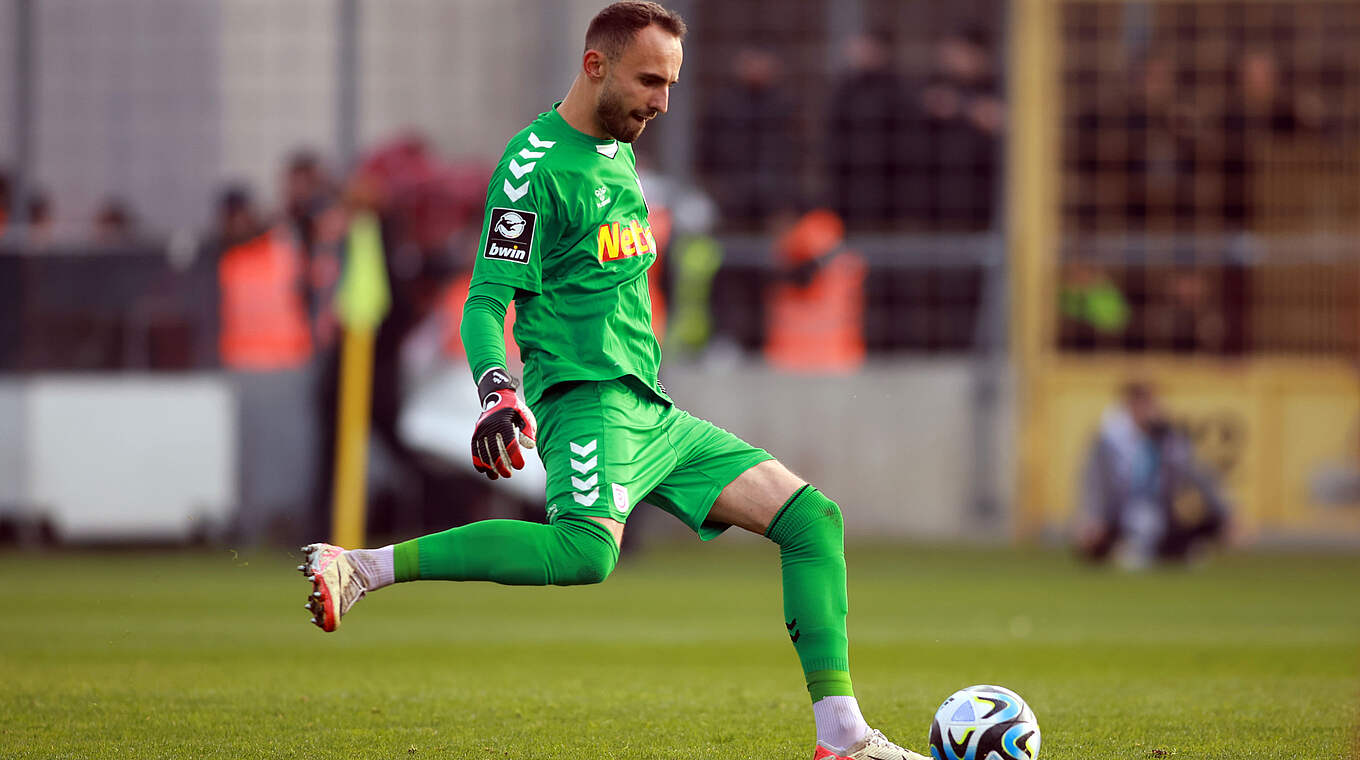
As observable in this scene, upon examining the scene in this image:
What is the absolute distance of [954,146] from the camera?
1670cm

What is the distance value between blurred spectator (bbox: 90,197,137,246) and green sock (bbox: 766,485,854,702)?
35.6 ft

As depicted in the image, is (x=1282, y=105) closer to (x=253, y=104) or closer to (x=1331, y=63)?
(x=1331, y=63)

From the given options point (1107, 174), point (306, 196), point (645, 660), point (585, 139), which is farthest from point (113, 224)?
point (585, 139)

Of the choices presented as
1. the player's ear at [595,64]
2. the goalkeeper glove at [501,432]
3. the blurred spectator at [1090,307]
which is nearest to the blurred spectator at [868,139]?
the blurred spectator at [1090,307]

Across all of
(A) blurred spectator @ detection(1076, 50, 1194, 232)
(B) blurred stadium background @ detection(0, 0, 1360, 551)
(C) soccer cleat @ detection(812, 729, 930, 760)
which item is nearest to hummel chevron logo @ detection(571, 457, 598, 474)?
(C) soccer cleat @ detection(812, 729, 930, 760)

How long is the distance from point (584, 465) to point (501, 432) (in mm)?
392

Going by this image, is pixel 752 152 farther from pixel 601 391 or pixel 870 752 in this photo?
pixel 870 752

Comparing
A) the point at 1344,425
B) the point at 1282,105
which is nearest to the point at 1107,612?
the point at 1344,425

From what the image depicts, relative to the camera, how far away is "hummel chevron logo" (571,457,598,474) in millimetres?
5316

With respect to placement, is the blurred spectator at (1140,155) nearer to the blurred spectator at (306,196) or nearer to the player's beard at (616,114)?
the blurred spectator at (306,196)

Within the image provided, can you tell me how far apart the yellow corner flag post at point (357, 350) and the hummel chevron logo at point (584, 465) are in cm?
933

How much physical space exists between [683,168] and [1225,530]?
5.28 m

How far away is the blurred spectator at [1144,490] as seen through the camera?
14.7m

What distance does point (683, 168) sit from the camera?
1672 cm
